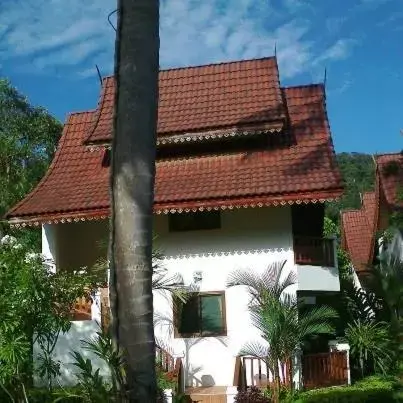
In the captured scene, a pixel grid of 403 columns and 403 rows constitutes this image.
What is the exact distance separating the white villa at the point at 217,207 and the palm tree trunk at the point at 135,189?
8279 millimetres

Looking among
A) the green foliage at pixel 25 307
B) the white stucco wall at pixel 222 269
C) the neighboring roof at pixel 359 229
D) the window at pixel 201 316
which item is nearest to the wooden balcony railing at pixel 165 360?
the white stucco wall at pixel 222 269

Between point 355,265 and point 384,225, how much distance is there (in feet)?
20.5

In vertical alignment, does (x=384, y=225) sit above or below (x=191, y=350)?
above

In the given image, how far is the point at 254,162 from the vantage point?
634 inches

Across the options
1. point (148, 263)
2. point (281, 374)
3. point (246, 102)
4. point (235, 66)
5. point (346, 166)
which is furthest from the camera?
point (346, 166)

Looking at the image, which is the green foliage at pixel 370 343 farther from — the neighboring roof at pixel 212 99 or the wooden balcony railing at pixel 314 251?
the neighboring roof at pixel 212 99

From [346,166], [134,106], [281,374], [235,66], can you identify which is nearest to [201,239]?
[281,374]

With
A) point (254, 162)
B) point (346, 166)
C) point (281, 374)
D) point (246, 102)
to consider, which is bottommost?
point (281, 374)

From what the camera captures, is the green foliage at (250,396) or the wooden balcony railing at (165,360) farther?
the wooden balcony railing at (165,360)

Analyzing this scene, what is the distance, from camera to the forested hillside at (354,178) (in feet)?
151

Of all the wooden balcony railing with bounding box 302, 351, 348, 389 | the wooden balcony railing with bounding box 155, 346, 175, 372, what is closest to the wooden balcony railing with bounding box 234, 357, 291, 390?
the wooden balcony railing with bounding box 302, 351, 348, 389

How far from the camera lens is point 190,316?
50.3 feet

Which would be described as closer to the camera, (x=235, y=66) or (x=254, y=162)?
(x=254, y=162)

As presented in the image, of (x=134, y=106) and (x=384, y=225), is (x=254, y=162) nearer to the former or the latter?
(x=384, y=225)
